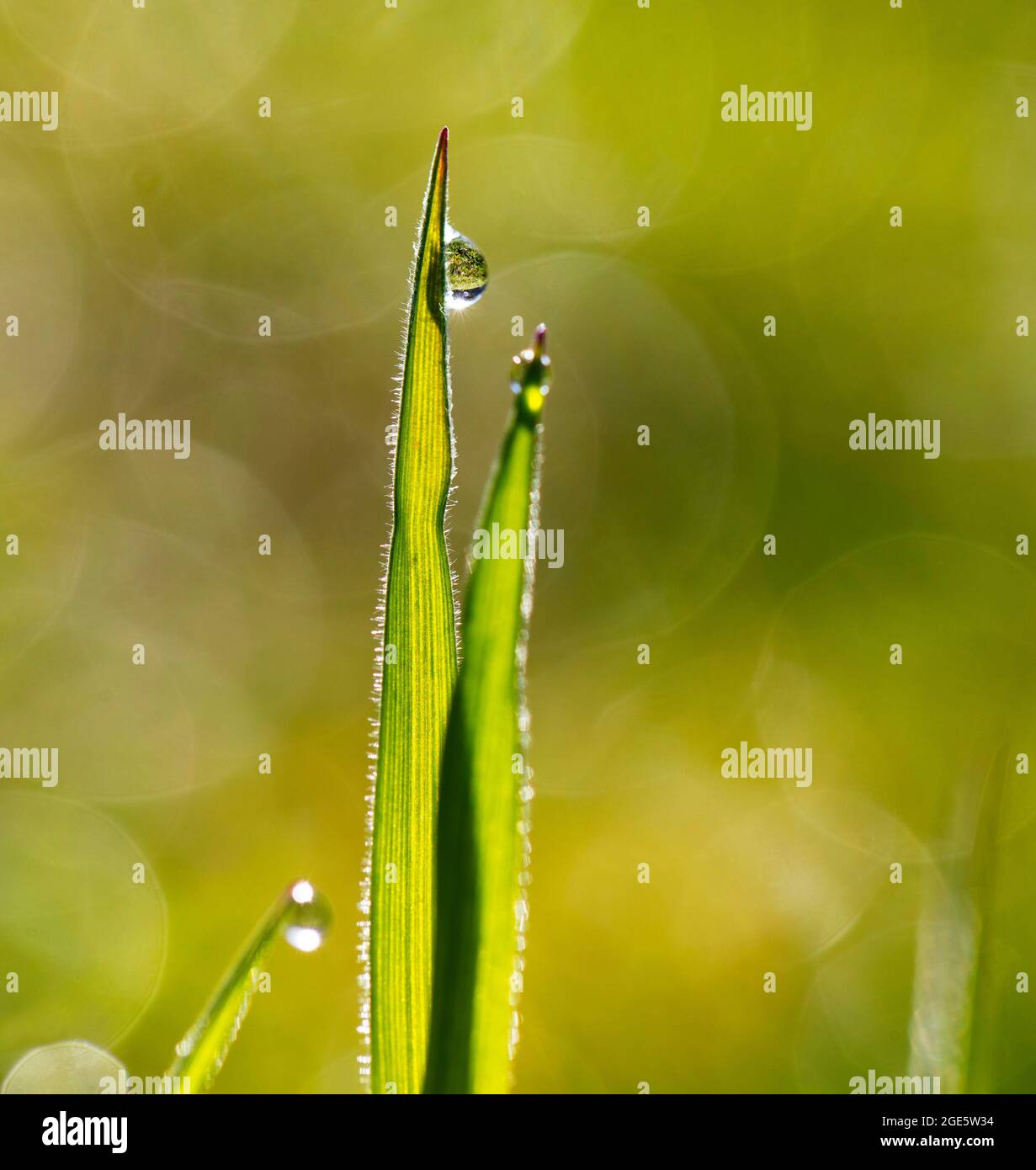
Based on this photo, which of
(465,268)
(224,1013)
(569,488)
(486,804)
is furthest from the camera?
(569,488)

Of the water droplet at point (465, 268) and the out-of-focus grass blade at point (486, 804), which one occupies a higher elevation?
the water droplet at point (465, 268)

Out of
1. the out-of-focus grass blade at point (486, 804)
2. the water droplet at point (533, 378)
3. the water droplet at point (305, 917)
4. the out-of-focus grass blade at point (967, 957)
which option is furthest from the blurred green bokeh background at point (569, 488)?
the water droplet at point (533, 378)

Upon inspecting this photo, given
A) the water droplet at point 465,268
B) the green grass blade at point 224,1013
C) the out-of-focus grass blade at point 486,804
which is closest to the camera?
the out-of-focus grass blade at point 486,804

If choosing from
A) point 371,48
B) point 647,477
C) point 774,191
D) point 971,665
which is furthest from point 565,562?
point 371,48

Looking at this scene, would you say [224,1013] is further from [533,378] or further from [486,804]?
[533,378]

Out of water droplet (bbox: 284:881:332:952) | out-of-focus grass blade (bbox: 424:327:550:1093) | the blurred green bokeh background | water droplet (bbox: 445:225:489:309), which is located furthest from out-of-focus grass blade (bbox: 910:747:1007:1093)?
the blurred green bokeh background

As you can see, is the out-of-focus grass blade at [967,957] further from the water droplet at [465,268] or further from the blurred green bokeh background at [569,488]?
the blurred green bokeh background at [569,488]

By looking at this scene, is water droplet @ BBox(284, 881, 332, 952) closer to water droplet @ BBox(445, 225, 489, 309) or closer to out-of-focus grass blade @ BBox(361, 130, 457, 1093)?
out-of-focus grass blade @ BBox(361, 130, 457, 1093)

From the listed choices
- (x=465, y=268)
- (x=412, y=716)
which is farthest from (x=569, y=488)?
(x=412, y=716)
